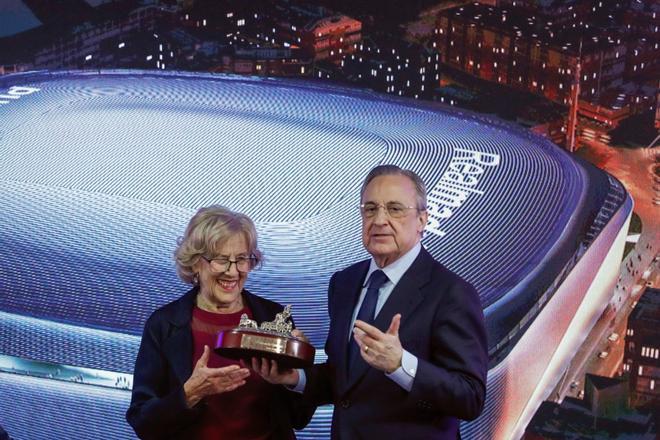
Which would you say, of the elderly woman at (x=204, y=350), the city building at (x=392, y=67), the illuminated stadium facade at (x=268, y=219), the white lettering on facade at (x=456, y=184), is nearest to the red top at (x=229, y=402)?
the elderly woman at (x=204, y=350)

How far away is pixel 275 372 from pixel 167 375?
1.18ft

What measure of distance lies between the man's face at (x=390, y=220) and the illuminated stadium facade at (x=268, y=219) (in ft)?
8.90

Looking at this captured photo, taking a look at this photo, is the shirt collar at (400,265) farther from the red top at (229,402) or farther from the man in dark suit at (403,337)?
the red top at (229,402)

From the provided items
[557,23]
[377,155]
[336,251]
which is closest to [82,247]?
[336,251]

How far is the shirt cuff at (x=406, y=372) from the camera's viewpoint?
319 centimetres

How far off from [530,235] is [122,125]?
10.9 ft

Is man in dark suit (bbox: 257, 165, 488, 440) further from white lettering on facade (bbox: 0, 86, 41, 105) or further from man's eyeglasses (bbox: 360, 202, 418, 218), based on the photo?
A: white lettering on facade (bbox: 0, 86, 41, 105)

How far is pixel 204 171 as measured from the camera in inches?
299

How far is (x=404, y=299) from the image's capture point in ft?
11.2

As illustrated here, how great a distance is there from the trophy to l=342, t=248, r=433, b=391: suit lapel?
0.53ft

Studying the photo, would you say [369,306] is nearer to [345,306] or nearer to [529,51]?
[345,306]

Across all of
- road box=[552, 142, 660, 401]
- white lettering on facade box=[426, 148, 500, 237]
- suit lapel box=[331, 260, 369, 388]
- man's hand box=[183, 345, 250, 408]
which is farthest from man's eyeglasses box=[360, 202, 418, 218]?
road box=[552, 142, 660, 401]

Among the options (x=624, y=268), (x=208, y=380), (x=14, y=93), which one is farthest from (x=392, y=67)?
(x=208, y=380)

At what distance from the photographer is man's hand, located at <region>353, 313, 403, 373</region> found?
3.13 m
